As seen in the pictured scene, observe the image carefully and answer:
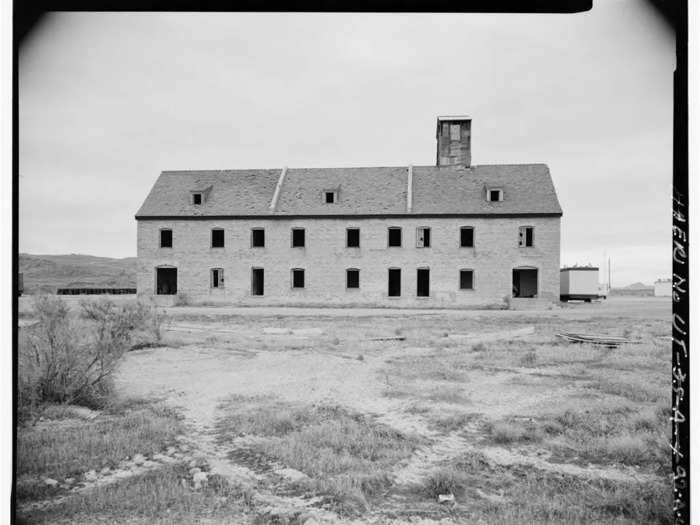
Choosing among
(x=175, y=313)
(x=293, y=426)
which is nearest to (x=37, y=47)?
(x=293, y=426)

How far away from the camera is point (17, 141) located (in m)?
2.28

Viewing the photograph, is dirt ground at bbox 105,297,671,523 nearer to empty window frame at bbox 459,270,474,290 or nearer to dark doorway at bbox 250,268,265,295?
empty window frame at bbox 459,270,474,290

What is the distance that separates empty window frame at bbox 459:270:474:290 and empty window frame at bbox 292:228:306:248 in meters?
5.05

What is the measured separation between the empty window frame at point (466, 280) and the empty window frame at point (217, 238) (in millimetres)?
6775

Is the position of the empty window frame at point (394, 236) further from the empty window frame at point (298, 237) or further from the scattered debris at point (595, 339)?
the scattered debris at point (595, 339)

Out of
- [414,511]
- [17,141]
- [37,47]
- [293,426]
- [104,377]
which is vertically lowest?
[414,511]

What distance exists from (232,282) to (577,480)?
32.0 ft

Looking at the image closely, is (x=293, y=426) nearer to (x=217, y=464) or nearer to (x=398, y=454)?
(x=217, y=464)

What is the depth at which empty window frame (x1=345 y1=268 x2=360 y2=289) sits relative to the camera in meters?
12.2

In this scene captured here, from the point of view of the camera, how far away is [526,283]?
28.0 feet

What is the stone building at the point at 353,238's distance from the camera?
31.1 ft

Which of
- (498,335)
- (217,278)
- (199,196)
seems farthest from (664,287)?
(217,278)

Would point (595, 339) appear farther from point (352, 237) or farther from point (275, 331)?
point (352, 237)

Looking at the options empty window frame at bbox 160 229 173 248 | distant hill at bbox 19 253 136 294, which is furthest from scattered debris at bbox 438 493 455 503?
empty window frame at bbox 160 229 173 248
